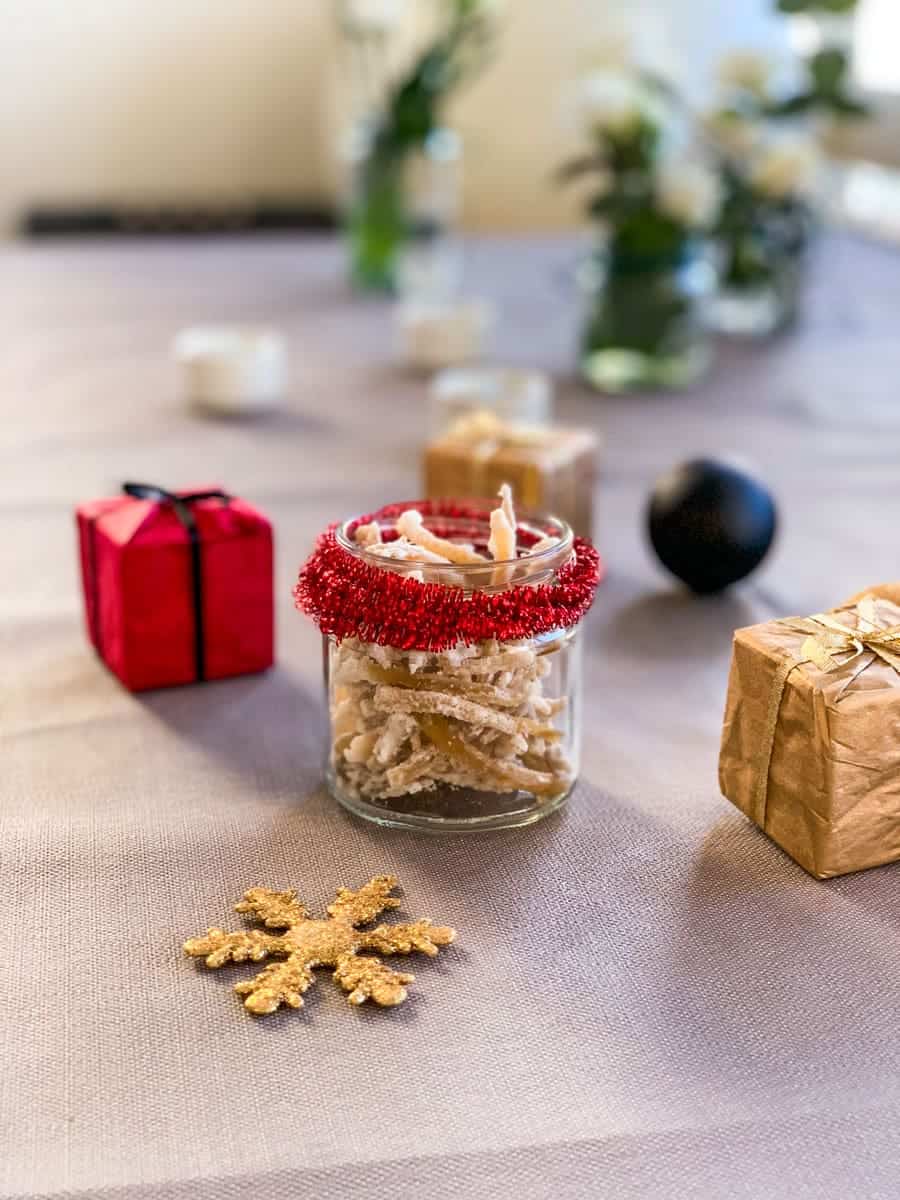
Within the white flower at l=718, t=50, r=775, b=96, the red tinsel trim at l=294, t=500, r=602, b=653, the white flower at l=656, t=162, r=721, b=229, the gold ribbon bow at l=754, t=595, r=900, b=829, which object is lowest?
the gold ribbon bow at l=754, t=595, r=900, b=829

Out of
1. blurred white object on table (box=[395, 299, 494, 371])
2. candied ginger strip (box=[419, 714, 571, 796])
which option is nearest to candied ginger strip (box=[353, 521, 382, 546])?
candied ginger strip (box=[419, 714, 571, 796])

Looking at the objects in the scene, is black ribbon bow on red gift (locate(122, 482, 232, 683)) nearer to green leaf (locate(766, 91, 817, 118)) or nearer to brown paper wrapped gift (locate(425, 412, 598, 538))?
brown paper wrapped gift (locate(425, 412, 598, 538))

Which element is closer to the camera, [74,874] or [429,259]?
[74,874]

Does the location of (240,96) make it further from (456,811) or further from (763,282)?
(456,811)

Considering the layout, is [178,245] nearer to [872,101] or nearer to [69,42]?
[69,42]

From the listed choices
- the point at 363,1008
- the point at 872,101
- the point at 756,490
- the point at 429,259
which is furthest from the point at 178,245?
the point at 363,1008

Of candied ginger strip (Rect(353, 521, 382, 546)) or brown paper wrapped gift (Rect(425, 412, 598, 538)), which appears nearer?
candied ginger strip (Rect(353, 521, 382, 546))
